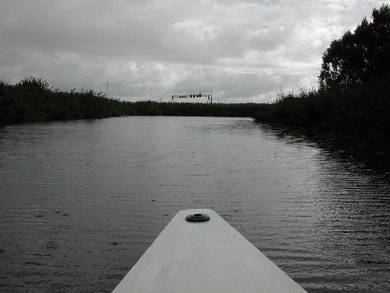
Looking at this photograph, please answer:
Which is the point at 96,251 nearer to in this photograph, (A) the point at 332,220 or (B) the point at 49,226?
(B) the point at 49,226

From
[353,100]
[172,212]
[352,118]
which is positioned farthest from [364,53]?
[172,212]

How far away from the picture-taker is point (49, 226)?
3895 mm

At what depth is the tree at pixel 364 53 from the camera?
2256cm

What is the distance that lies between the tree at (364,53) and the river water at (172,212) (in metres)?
16.8

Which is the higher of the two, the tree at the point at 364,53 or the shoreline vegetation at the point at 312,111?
the tree at the point at 364,53

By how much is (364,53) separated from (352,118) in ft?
39.7

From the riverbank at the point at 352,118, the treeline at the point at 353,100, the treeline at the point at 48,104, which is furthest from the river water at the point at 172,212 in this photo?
the treeline at the point at 48,104

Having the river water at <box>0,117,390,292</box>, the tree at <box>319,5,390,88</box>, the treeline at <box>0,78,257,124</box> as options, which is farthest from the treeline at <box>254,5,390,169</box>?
the treeline at <box>0,78,257,124</box>

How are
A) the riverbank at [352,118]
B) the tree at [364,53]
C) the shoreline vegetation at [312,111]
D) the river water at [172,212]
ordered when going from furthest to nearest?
the tree at [364,53], the shoreline vegetation at [312,111], the riverbank at [352,118], the river water at [172,212]

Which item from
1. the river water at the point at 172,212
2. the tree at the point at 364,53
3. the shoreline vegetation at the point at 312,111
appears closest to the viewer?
the river water at the point at 172,212

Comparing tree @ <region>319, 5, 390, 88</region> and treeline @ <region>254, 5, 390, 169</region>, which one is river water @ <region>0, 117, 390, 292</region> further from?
tree @ <region>319, 5, 390, 88</region>

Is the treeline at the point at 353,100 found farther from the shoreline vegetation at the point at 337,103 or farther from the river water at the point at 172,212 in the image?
the river water at the point at 172,212

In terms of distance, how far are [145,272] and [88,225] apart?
2.13 meters

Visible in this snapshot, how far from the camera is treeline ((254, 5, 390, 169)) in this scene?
12688 millimetres
